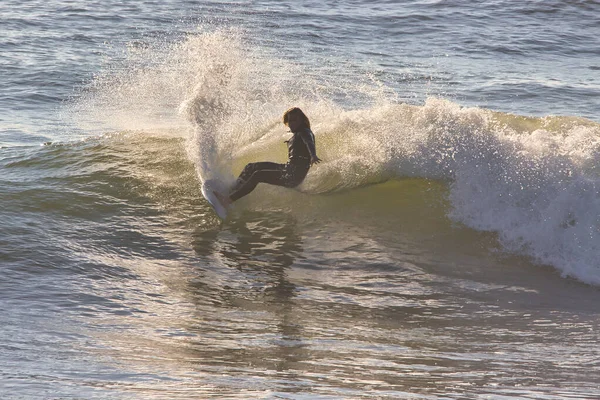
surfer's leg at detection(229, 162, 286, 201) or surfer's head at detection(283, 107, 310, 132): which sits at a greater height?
surfer's head at detection(283, 107, 310, 132)

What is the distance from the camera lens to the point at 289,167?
9.71 meters

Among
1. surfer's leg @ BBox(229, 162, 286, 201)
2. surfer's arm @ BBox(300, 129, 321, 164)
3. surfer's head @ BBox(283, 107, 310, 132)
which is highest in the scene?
surfer's head @ BBox(283, 107, 310, 132)

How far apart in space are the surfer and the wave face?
0.37m

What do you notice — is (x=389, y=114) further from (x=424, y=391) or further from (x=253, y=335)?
(x=424, y=391)

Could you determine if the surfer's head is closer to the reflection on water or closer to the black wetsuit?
the black wetsuit

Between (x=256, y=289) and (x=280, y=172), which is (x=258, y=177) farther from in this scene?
(x=256, y=289)

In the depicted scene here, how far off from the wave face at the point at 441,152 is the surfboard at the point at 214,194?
0.17m

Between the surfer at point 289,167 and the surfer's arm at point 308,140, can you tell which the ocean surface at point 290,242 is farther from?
the surfer's arm at point 308,140

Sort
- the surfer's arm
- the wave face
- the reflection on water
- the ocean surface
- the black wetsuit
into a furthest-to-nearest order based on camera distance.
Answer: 1. the black wetsuit
2. the surfer's arm
3. the wave face
4. the reflection on water
5. the ocean surface

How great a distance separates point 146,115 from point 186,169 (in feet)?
8.52

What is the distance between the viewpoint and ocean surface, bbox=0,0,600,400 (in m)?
5.53

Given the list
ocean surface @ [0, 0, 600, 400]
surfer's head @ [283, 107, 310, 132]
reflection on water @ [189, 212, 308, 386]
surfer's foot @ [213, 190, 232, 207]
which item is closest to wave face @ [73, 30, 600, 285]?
ocean surface @ [0, 0, 600, 400]

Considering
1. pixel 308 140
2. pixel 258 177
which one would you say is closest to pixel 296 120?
pixel 308 140

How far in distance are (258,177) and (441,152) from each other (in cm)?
237
